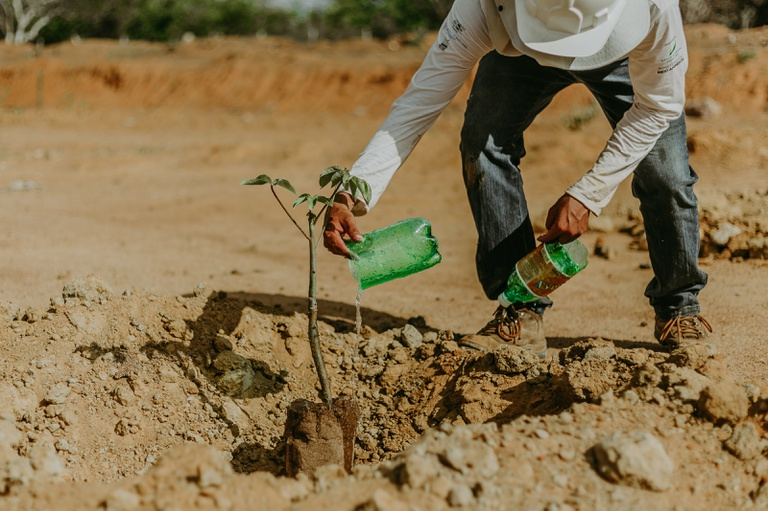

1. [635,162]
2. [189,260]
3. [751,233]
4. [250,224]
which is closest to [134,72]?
[250,224]

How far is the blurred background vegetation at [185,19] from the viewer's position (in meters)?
23.6

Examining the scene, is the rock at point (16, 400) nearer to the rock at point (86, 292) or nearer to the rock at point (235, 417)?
the rock at point (86, 292)

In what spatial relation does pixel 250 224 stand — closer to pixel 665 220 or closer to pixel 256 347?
pixel 256 347

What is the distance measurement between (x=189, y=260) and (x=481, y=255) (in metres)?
2.71

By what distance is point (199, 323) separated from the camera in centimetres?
319

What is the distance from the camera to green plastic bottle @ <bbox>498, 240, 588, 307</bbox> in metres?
2.98

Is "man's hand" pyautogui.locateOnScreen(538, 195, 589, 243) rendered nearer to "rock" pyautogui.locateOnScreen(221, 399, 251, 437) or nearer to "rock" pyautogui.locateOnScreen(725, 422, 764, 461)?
"rock" pyautogui.locateOnScreen(725, 422, 764, 461)

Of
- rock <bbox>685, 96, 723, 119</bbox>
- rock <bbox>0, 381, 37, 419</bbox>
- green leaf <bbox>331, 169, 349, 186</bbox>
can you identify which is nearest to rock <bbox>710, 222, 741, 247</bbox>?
green leaf <bbox>331, 169, 349, 186</bbox>

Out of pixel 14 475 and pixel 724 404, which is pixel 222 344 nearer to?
pixel 14 475

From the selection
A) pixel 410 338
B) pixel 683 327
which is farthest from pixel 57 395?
pixel 683 327

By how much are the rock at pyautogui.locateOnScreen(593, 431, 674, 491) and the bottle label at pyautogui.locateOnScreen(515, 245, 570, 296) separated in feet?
3.51

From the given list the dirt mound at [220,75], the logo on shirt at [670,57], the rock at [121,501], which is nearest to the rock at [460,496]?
the rock at [121,501]

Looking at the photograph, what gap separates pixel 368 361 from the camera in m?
3.27

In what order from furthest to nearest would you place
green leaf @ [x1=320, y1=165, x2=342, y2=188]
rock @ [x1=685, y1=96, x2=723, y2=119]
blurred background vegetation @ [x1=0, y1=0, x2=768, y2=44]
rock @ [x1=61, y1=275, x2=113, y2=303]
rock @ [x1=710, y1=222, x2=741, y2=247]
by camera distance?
blurred background vegetation @ [x1=0, y1=0, x2=768, y2=44]
rock @ [x1=685, y1=96, x2=723, y2=119]
rock @ [x1=710, y1=222, x2=741, y2=247]
rock @ [x1=61, y1=275, x2=113, y2=303]
green leaf @ [x1=320, y1=165, x2=342, y2=188]
